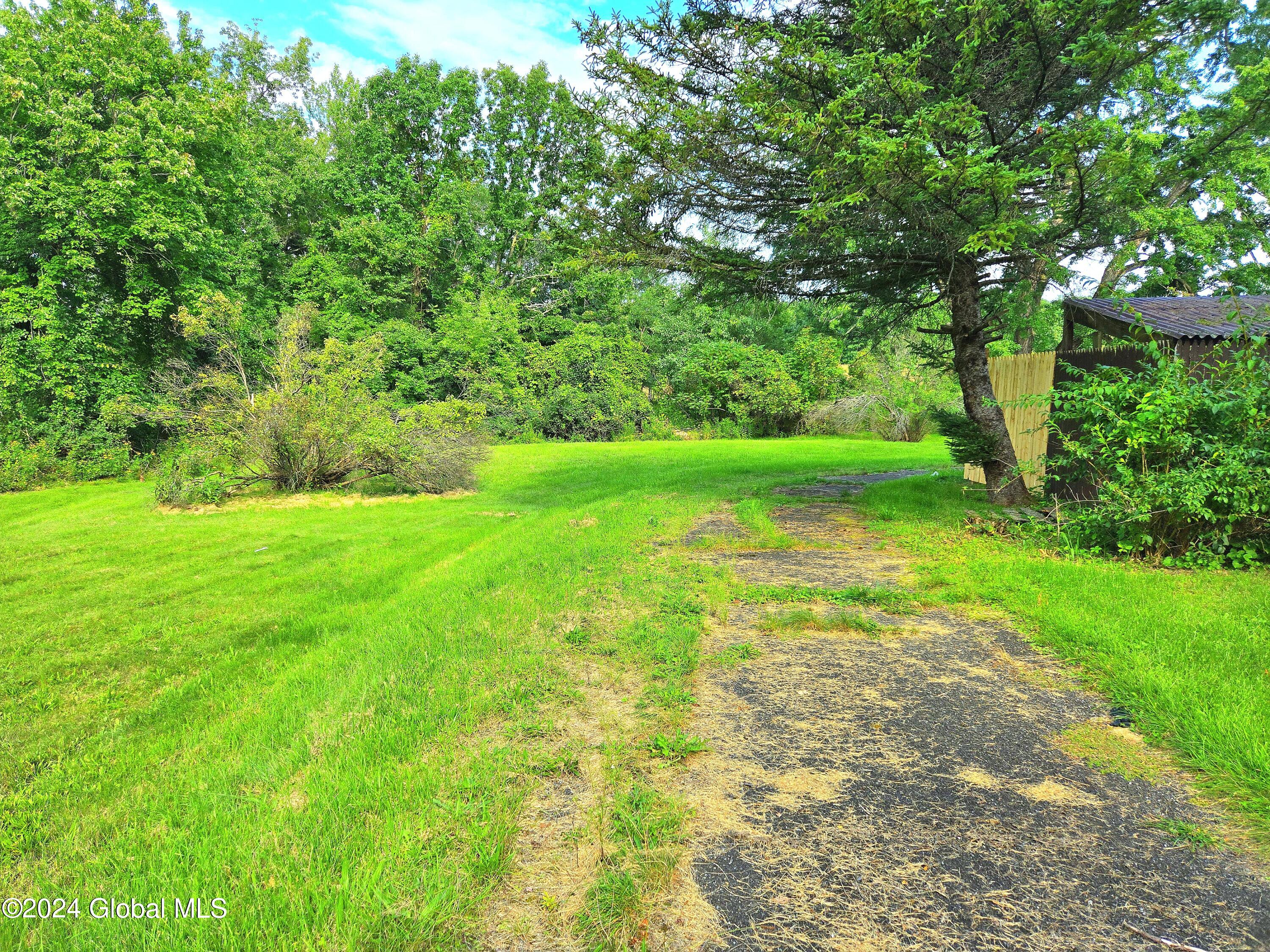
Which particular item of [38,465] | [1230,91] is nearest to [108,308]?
[38,465]

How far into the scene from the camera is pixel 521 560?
21.9ft

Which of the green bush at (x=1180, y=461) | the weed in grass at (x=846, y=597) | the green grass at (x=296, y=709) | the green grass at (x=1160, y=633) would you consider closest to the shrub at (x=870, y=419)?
the green bush at (x=1180, y=461)

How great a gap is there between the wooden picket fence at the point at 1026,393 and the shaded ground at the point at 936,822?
6390mm

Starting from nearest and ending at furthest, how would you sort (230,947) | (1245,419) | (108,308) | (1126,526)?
(230,947), (1245,419), (1126,526), (108,308)

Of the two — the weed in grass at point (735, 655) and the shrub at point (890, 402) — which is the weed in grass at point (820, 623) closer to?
the weed in grass at point (735, 655)

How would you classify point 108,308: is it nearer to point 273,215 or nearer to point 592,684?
point 273,215

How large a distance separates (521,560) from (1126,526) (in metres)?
6.09

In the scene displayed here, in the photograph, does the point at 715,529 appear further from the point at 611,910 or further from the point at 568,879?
the point at 611,910

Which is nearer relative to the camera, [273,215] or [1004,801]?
[1004,801]

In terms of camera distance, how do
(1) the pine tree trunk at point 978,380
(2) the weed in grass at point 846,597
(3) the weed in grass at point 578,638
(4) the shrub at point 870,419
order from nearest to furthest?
(3) the weed in grass at point 578,638
(2) the weed in grass at point 846,597
(1) the pine tree trunk at point 978,380
(4) the shrub at point 870,419

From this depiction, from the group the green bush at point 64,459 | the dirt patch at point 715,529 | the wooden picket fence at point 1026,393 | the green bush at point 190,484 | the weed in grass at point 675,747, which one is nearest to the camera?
the weed in grass at point 675,747

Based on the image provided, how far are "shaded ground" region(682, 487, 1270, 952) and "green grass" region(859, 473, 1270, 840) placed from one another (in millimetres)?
204

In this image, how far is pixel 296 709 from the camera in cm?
354

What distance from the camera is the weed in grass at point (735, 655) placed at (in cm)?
391
